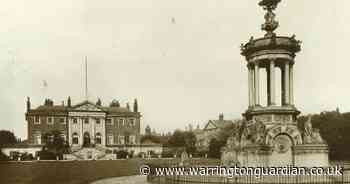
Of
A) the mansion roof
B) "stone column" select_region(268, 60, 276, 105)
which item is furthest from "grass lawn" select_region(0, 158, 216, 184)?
the mansion roof

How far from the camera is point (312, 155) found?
87.8ft

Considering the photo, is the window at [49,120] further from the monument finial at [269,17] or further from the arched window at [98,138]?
the monument finial at [269,17]

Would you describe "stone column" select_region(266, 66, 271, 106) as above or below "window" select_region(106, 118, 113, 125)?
above

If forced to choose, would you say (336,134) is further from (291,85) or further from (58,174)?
(58,174)

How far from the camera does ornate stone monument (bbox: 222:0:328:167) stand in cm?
2680

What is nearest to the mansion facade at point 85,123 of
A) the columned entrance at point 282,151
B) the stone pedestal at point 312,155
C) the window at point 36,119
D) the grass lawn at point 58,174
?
the window at point 36,119

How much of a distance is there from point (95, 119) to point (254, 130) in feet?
212

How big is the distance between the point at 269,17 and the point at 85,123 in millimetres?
64610

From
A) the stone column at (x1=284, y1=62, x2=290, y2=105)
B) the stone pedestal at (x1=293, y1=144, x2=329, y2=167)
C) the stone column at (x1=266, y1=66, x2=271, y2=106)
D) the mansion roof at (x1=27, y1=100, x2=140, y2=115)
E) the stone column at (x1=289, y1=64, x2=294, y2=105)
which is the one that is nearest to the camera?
the stone pedestal at (x1=293, y1=144, x2=329, y2=167)

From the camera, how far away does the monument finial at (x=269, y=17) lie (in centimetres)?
2958

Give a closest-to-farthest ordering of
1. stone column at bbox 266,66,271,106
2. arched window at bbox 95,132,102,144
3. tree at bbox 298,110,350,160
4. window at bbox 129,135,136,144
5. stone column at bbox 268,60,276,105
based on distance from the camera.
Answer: stone column at bbox 268,60,276,105, stone column at bbox 266,66,271,106, tree at bbox 298,110,350,160, arched window at bbox 95,132,102,144, window at bbox 129,135,136,144

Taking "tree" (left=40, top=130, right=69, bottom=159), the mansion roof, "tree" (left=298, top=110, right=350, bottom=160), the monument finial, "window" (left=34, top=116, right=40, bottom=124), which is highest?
the monument finial

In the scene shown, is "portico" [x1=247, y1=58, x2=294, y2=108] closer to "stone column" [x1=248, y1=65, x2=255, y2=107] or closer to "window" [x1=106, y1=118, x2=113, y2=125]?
"stone column" [x1=248, y1=65, x2=255, y2=107]

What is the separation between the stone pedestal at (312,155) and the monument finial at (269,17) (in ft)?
25.3
